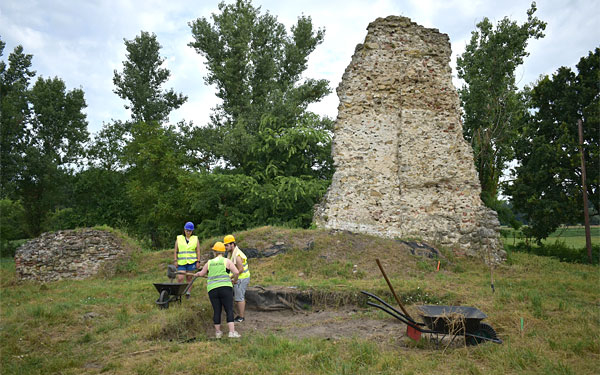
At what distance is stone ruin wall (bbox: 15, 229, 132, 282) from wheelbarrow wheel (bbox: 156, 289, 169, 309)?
207 inches

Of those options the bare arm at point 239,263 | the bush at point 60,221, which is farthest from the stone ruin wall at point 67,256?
the bush at point 60,221

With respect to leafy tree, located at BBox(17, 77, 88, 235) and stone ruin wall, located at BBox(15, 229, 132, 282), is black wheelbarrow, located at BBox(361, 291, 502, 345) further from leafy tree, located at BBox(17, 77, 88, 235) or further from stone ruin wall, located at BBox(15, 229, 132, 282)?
leafy tree, located at BBox(17, 77, 88, 235)

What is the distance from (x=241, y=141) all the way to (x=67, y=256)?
7.97 m

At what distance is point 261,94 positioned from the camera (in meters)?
23.1

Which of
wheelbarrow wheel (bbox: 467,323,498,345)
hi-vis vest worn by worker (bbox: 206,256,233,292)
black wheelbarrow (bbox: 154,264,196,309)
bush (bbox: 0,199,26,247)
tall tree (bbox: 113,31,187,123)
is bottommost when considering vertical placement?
wheelbarrow wheel (bbox: 467,323,498,345)

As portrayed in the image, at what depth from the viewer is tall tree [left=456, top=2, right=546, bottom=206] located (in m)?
20.0

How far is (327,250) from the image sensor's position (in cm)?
1061

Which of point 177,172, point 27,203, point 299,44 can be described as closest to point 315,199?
point 177,172

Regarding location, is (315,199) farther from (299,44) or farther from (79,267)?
(299,44)

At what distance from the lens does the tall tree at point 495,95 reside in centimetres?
1997

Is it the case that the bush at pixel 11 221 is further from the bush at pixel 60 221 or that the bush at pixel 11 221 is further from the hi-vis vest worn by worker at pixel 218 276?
the hi-vis vest worn by worker at pixel 218 276

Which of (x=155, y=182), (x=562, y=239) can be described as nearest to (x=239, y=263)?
(x=155, y=182)

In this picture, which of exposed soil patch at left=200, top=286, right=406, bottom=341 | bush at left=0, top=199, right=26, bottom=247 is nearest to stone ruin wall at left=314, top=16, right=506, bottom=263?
exposed soil patch at left=200, top=286, right=406, bottom=341

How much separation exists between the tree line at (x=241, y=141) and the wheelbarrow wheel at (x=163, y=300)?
6917mm
